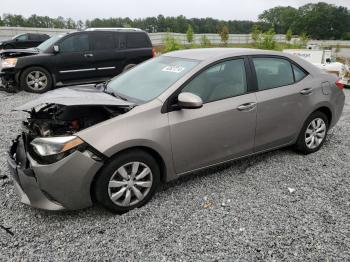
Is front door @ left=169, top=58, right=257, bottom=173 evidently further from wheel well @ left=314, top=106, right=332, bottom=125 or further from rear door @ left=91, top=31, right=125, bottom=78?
rear door @ left=91, top=31, right=125, bottom=78

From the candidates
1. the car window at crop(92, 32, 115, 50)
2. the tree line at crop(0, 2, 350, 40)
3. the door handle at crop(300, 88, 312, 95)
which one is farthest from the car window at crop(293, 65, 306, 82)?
the tree line at crop(0, 2, 350, 40)

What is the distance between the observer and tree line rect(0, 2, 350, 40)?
7488 cm

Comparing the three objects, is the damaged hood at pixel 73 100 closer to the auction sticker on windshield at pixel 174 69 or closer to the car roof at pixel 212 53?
the auction sticker on windshield at pixel 174 69

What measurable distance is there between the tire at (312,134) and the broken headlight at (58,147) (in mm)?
3052

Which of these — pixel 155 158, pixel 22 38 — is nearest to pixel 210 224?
pixel 155 158

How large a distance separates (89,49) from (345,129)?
7.07 metres

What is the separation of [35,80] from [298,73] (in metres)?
7.34

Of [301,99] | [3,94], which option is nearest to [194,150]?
[301,99]

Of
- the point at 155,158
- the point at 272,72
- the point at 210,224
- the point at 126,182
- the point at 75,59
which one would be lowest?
the point at 210,224

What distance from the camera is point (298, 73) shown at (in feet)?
14.5

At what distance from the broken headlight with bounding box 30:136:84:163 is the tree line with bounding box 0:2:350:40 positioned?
61.0 meters

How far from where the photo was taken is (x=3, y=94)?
9.34 m

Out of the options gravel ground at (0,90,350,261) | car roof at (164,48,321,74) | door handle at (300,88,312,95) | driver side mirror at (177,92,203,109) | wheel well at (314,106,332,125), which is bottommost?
gravel ground at (0,90,350,261)

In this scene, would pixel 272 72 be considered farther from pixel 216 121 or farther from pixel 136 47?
pixel 136 47
